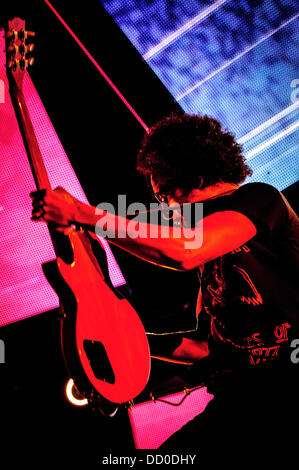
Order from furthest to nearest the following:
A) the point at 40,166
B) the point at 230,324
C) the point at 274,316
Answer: the point at 40,166
the point at 230,324
the point at 274,316

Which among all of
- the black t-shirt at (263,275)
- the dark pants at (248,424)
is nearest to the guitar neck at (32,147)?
the black t-shirt at (263,275)

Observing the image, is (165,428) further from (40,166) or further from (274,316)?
(40,166)

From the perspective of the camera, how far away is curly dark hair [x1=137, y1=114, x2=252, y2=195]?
1665 mm

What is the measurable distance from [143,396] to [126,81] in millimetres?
2061

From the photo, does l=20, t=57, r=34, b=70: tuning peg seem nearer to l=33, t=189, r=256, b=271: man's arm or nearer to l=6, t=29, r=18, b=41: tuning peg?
l=6, t=29, r=18, b=41: tuning peg

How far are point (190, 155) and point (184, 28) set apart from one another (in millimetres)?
1198

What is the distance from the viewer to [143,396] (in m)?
1.62

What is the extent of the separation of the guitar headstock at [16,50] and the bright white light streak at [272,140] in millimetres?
1473

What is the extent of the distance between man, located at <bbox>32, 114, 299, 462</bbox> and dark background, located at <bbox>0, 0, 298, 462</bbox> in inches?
35.4

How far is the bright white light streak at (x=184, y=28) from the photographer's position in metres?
2.29

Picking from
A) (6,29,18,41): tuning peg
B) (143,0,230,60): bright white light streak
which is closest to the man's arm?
(6,29,18,41): tuning peg

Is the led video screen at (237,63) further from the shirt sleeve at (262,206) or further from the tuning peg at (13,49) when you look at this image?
the shirt sleeve at (262,206)

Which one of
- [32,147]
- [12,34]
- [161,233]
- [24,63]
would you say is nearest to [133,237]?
[161,233]

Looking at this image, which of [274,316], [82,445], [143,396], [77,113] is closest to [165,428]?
[82,445]
